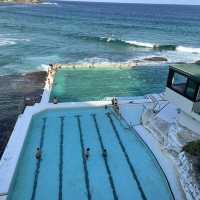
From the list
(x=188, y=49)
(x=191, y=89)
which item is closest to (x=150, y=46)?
(x=188, y=49)

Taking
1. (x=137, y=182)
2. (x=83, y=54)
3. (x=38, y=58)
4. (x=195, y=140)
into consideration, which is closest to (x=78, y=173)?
(x=137, y=182)

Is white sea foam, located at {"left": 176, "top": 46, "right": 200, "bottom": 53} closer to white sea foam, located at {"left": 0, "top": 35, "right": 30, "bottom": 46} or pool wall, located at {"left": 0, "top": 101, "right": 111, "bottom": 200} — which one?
white sea foam, located at {"left": 0, "top": 35, "right": 30, "bottom": 46}

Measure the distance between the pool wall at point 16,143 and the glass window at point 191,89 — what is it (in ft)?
24.9

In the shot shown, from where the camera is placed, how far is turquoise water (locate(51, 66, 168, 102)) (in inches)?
875

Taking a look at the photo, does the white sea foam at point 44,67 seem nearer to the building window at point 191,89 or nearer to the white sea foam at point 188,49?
the building window at point 191,89

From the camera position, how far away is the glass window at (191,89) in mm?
11680

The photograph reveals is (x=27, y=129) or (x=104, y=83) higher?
(x=27, y=129)

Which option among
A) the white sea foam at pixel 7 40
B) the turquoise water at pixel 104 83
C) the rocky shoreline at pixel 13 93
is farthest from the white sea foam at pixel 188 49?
the rocky shoreline at pixel 13 93

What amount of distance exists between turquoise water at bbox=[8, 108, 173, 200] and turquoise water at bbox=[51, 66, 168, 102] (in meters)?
5.18

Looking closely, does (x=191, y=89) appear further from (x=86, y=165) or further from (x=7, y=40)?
(x=7, y=40)

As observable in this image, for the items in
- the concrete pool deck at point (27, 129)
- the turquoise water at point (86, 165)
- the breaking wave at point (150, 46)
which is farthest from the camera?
the breaking wave at point (150, 46)

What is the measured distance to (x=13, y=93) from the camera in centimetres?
2316

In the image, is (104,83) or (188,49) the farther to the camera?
(188,49)

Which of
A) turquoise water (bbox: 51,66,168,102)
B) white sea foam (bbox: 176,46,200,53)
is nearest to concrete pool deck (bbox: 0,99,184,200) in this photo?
turquoise water (bbox: 51,66,168,102)
